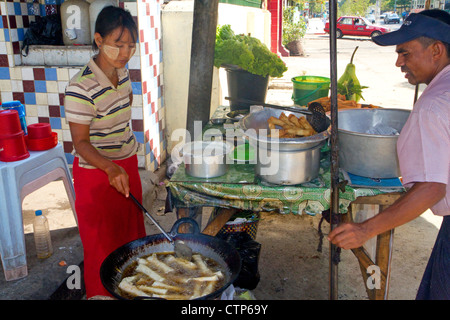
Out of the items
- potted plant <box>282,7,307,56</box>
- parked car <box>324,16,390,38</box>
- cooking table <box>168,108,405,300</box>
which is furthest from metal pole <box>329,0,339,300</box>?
parked car <box>324,16,390,38</box>

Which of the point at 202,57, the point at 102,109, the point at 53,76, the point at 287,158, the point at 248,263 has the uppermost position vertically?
the point at 202,57

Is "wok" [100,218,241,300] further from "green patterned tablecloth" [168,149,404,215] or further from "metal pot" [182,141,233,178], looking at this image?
"metal pot" [182,141,233,178]

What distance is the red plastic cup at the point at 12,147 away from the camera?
287 centimetres

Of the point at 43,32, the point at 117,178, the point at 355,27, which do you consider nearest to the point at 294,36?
the point at 355,27

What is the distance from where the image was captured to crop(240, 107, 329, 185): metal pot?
2346mm

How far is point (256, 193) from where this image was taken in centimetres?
250

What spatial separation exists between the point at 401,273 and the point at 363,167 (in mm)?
1481

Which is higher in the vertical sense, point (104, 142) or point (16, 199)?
point (104, 142)

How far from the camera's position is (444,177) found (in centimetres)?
171

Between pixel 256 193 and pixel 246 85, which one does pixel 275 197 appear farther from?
pixel 246 85

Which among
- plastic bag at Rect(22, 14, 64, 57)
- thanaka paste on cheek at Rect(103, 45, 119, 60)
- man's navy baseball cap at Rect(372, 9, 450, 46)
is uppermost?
plastic bag at Rect(22, 14, 64, 57)

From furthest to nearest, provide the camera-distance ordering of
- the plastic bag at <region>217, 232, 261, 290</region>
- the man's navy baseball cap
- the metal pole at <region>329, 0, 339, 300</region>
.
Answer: the plastic bag at <region>217, 232, 261, 290</region>
the metal pole at <region>329, 0, 339, 300</region>
the man's navy baseball cap

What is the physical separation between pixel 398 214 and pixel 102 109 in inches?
68.4

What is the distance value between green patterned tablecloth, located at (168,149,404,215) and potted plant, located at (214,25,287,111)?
6.35 feet
